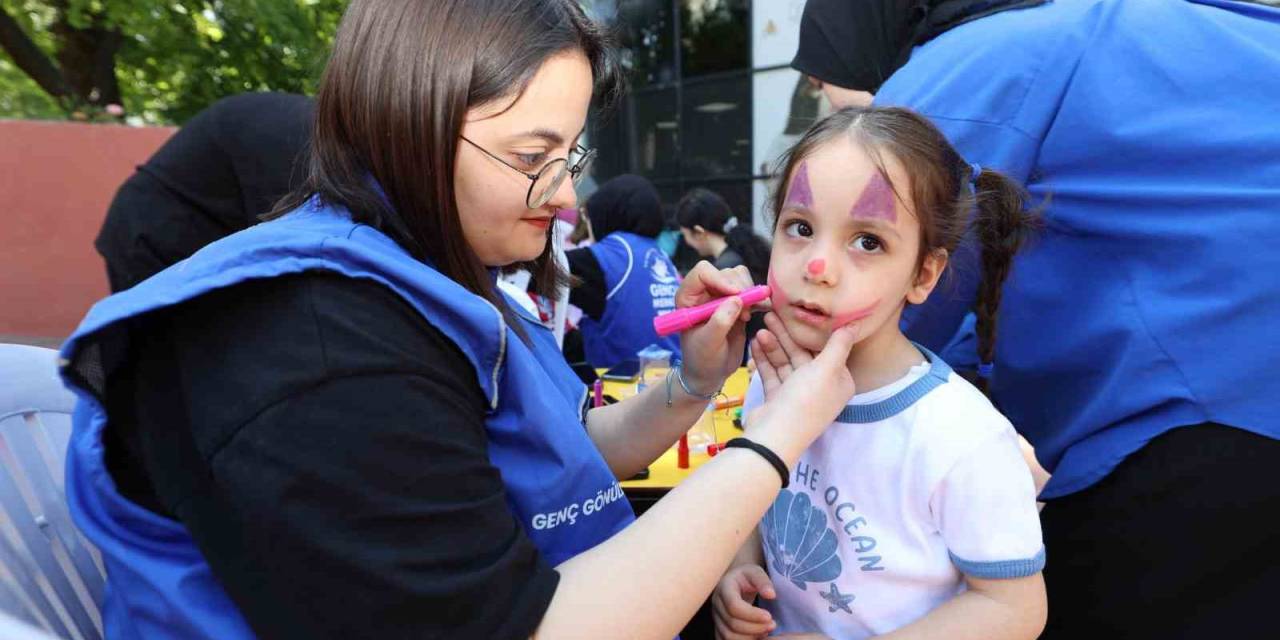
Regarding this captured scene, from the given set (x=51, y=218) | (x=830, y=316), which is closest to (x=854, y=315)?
(x=830, y=316)

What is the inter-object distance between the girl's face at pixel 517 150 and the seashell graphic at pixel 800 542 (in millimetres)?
593

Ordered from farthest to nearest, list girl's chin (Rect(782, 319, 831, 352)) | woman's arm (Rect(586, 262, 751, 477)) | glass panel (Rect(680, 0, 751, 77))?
1. glass panel (Rect(680, 0, 751, 77))
2. woman's arm (Rect(586, 262, 751, 477))
3. girl's chin (Rect(782, 319, 831, 352))

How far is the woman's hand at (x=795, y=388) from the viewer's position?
0.96 metres

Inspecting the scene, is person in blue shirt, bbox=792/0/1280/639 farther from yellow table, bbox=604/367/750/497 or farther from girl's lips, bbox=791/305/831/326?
yellow table, bbox=604/367/750/497

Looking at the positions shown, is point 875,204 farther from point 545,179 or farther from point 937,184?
point 545,179

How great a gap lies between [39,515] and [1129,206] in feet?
5.60

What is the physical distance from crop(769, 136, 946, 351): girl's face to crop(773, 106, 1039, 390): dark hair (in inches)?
0.9

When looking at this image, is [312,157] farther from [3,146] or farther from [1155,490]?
[3,146]

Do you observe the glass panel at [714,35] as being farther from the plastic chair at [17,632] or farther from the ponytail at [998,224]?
Result: the plastic chair at [17,632]

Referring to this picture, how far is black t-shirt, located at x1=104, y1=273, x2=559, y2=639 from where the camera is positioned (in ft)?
2.26

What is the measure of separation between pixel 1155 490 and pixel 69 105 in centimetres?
938

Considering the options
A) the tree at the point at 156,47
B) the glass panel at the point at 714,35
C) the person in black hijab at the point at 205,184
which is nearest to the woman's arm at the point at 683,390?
the person in black hijab at the point at 205,184

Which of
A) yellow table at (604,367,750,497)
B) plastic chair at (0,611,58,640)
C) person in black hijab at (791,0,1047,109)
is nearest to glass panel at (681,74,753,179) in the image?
yellow table at (604,367,750,497)

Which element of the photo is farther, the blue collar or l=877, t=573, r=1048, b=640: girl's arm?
the blue collar
